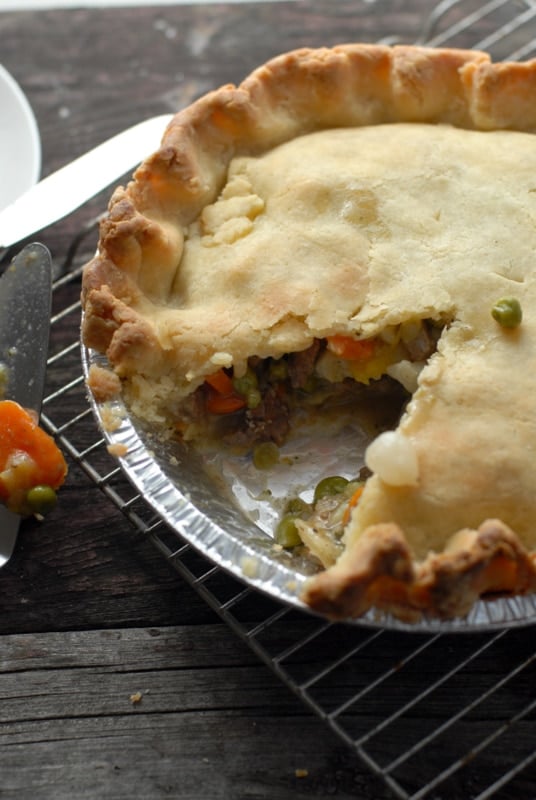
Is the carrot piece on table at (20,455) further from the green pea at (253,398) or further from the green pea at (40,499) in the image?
the green pea at (253,398)

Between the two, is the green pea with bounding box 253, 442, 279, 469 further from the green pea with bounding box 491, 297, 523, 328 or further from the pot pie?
the green pea with bounding box 491, 297, 523, 328

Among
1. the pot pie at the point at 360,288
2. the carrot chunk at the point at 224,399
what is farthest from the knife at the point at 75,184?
the carrot chunk at the point at 224,399

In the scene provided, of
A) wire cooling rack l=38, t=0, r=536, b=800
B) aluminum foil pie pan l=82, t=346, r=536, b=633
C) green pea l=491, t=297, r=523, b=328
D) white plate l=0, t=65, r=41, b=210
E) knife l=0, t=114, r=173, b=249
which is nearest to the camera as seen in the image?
aluminum foil pie pan l=82, t=346, r=536, b=633

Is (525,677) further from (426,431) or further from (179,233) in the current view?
(179,233)

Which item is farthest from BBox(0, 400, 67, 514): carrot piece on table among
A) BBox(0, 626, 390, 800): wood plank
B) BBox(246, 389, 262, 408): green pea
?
BBox(246, 389, 262, 408): green pea

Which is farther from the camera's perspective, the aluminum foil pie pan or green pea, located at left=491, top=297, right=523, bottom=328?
green pea, located at left=491, top=297, right=523, bottom=328

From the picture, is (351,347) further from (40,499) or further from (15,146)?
(15,146)

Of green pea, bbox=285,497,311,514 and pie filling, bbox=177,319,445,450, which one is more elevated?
pie filling, bbox=177,319,445,450
